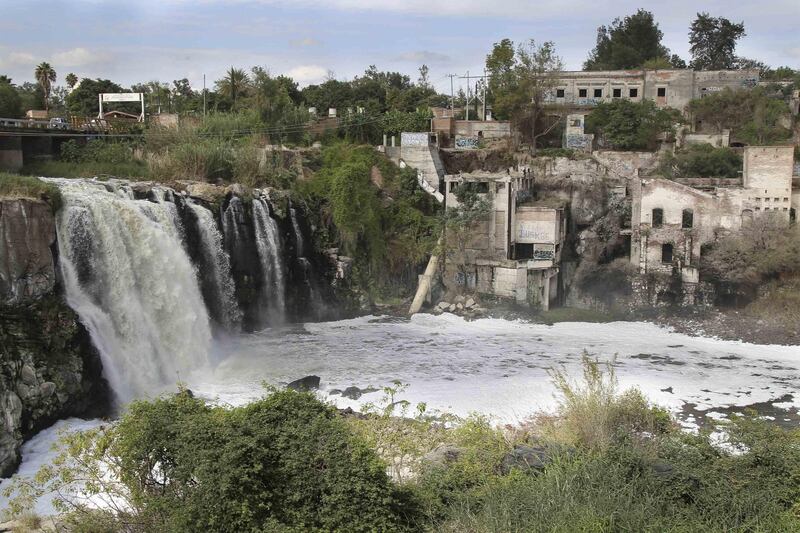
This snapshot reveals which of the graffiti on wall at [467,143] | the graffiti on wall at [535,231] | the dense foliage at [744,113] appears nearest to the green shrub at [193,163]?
the graffiti on wall at [535,231]

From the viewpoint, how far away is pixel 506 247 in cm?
2981

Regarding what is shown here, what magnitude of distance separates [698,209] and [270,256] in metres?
16.5

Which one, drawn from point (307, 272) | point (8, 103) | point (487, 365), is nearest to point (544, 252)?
point (487, 365)

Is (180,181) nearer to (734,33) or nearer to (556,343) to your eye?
(556,343)

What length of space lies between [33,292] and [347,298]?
13.1 metres

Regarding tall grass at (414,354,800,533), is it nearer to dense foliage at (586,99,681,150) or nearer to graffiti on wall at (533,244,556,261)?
graffiti on wall at (533,244,556,261)

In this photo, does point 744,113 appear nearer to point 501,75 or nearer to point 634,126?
point 634,126

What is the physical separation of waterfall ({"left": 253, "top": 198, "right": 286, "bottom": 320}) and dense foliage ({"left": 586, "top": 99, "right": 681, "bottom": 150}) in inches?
747

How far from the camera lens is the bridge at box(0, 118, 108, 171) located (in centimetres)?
2592

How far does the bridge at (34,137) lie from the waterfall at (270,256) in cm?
785

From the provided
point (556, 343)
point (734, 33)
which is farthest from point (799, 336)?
point (734, 33)

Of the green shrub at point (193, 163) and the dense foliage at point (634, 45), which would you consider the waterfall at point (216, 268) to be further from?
the dense foliage at point (634, 45)

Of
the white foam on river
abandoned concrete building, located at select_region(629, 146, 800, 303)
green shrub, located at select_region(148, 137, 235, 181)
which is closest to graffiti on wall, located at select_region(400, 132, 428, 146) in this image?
green shrub, located at select_region(148, 137, 235, 181)

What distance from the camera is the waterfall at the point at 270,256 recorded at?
2719 cm
